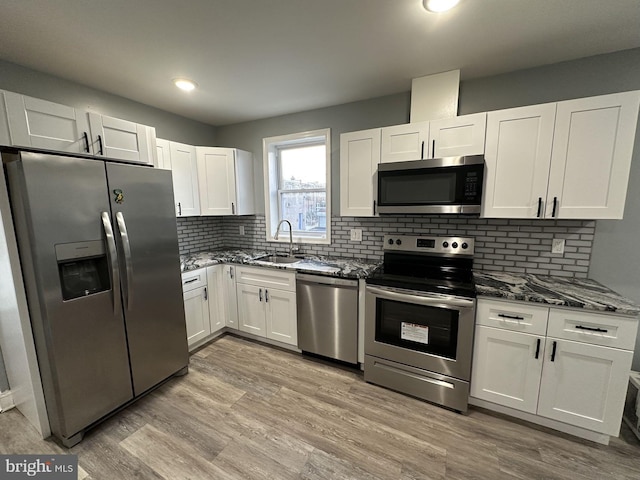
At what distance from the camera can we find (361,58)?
6.19 feet

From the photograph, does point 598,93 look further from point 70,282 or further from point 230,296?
point 70,282

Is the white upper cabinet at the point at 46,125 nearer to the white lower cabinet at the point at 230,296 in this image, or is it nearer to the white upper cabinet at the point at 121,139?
the white upper cabinet at the point at 121,139

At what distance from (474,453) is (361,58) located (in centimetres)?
277

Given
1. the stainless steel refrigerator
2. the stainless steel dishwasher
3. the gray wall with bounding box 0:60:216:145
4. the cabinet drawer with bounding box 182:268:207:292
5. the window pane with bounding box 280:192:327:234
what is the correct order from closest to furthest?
the stainless steel refrigerator < the gray wall with bounding box 0:60:216:145 < the stainless steel dishwasher < the cabinet drawer with bounding box 182:268:207:292 < the window pane with bounding box 280:192:327:234

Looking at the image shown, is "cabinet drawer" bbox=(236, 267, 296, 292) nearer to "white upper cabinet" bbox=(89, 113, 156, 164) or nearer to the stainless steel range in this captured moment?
the stainless steel range

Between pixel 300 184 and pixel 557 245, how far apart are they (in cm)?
259

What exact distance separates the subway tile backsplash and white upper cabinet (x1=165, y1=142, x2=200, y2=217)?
385 millimetres

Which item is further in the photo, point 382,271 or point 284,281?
point 284,281

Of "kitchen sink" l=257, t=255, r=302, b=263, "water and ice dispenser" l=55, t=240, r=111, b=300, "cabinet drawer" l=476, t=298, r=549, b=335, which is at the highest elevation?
"water and ice dispenser" l=55, t=240, r=111, b=300

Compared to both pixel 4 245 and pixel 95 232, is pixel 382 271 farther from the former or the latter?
pixel 4 245

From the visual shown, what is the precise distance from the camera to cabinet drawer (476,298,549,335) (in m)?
1.65

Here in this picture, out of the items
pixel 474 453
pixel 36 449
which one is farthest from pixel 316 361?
pixel 36 449

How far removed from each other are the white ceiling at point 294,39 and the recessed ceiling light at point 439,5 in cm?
4

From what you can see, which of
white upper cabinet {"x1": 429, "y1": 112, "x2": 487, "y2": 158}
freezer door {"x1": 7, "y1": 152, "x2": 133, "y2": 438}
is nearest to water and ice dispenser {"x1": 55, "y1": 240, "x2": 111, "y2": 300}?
freezer door {"x1": 7, "y1": 152, "x2": 133, "y2": 438}
